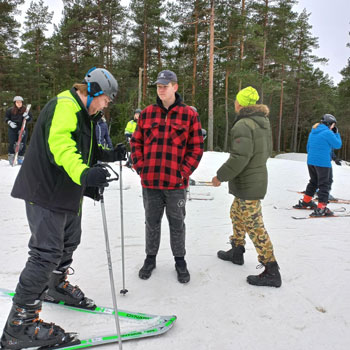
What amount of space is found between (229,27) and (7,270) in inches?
895

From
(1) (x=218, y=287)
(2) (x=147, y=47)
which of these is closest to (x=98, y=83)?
(1) (x=218, y=287)

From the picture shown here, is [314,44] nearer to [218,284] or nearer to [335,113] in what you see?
[335,113]

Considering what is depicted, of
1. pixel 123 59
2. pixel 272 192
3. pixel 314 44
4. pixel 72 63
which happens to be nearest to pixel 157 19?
pixel 123 59

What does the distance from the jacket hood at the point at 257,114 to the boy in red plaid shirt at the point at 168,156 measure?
51cm

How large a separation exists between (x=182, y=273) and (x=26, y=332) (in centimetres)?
153

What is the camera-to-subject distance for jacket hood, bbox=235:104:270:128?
304cm

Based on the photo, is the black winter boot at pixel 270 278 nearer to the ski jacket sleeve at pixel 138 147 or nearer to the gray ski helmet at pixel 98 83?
the ski jacket sleeve at pixel 138 147

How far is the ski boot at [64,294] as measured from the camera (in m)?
2.54

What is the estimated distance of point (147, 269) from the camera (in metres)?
3.18

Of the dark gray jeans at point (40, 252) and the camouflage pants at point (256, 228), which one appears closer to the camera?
the dark gray jeans at point (40, 252)

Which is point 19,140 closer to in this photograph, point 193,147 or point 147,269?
point 147,269

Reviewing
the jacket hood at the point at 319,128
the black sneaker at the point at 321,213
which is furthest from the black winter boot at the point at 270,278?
the jacket hood at the point at 319,128

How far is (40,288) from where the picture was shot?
80.2 inches

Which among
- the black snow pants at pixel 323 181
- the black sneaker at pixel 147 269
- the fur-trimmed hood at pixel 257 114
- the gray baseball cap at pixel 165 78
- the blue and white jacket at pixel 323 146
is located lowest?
the black sneaker at pixel 147 269
